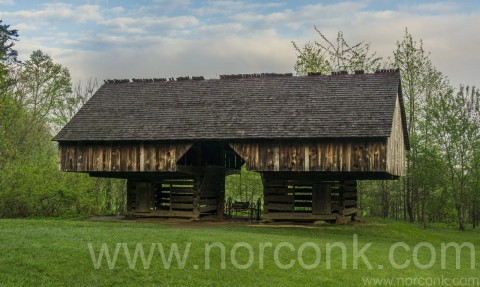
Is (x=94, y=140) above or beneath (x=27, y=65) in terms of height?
beneath

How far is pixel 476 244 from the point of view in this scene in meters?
25.3

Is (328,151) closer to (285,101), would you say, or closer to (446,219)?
(285,101)

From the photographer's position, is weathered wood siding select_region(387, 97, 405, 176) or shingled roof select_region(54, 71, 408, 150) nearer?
shingled roof select_region(54, 71, 408, 150)

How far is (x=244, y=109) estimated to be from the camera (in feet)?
88.8

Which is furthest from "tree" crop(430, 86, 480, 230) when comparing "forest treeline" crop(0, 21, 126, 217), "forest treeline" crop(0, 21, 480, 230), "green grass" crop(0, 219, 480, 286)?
"forest treeline" crop(0, 21, 126, 217)

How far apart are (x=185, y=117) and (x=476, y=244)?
14.5m

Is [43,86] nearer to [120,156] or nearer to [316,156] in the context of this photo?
[120,156]

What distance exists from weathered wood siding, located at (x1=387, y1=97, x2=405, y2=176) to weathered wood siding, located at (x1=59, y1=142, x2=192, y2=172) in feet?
29.7

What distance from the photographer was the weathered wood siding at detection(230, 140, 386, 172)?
24.1m

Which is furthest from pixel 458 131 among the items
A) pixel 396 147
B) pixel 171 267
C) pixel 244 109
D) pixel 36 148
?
pixel 36 148

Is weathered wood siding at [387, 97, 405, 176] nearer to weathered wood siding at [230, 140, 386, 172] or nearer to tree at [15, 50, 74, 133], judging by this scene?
weathered wood siding at [230, 140, 386, 172]

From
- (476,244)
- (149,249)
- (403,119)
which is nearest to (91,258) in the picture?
(149,249)

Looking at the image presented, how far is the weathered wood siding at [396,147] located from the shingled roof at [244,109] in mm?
1129

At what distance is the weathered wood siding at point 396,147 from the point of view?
82.7 feet
